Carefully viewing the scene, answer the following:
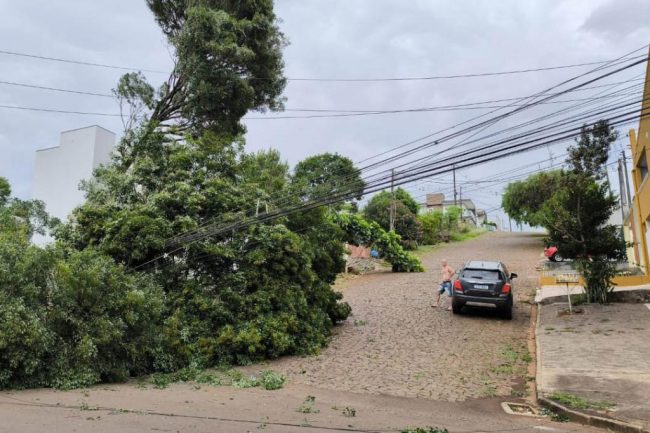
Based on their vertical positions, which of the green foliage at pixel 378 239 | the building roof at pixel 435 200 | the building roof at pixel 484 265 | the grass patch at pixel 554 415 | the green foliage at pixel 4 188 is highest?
the building roof at pixel 435 200

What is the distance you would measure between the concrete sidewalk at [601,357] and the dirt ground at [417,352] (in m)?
0.64

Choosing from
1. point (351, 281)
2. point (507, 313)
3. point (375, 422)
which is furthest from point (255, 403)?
point (351, 281)

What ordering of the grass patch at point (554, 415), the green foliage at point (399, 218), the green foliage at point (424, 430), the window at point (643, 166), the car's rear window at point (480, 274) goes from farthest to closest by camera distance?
the green foliage at point (399, 218) → the window at point (643, 166) → the car's rear window at point (480, 274) → the grass patch at point (554, 415) → the green foliage at point (424, 430)

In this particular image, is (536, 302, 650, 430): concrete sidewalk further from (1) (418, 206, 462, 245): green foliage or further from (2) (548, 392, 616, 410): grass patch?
(1) (418, 206, 462, 245): green foliage

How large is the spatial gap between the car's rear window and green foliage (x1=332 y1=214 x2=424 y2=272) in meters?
9.52

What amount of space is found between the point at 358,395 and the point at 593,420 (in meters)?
3.51

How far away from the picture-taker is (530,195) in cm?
3631

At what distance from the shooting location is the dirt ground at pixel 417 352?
8875mm

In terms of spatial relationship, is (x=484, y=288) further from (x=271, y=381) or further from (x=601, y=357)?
(x=271, y=381)

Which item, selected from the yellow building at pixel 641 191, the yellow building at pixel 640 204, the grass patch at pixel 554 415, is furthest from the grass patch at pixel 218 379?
the yellow building at pixel 641 191

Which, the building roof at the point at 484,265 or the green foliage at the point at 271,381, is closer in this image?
the green foliage at the point at 271,381

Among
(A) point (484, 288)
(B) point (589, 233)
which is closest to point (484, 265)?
(A) point (484, 288)

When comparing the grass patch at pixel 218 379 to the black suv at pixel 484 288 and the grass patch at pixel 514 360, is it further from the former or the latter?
the black suv at pixel 484 288

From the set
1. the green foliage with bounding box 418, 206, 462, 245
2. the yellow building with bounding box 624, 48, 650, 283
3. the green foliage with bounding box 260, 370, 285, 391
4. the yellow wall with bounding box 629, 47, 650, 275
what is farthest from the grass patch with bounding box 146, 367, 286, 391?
the green foliage with bounding box 418, 206, 462, 245
